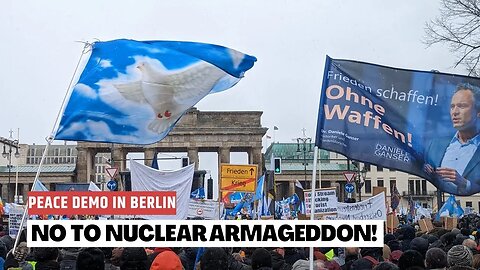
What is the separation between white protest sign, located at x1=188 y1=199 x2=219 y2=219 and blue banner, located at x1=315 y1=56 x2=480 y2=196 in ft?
25.8

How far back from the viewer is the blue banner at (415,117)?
27.5 ft

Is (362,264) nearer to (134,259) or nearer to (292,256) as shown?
(292,256)

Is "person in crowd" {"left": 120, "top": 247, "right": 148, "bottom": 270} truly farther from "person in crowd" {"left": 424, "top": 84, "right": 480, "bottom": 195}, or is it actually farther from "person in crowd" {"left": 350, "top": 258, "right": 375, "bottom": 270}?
"person in crowd" {"left": 424, "top": 84, "right": 480, "bottom": 195}

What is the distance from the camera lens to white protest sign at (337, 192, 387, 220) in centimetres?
1356

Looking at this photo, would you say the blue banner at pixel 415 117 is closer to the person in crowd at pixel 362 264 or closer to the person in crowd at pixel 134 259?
the person in crowd at pixel 362 264

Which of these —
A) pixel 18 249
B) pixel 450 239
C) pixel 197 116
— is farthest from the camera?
pixel 197 116

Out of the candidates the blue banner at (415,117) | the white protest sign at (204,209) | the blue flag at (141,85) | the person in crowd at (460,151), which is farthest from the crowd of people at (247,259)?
the white protest sign at (204,209)

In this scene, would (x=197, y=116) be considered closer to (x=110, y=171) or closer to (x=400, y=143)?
(x=110, y=171)

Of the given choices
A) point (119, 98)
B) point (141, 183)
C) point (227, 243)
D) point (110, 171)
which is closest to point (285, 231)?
point (227, 243)

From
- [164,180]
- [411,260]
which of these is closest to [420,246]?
[411,260]

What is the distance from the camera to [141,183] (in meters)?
13.5

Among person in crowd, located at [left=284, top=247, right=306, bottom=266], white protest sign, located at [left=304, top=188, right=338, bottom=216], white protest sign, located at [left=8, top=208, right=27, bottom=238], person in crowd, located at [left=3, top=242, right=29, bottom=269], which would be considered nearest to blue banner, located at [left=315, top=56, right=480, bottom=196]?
person in crowd, located at [left=284, top=247, right=306, bottom=266]

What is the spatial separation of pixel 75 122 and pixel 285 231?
2.97 meters
